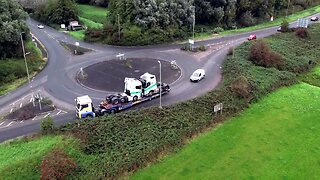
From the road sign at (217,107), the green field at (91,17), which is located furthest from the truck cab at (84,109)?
the green field at (91,17)

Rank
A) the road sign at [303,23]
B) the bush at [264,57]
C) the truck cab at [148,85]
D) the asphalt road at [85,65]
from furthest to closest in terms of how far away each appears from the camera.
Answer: the road sign at [303,23] → the bush at [264,57] → the truck cab at [148,85] → the asphalt road at [85,65]

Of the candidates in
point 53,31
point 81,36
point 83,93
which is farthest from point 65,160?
point 53,31

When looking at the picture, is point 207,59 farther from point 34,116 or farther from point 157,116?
point 34,116

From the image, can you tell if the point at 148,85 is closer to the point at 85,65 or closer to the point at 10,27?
the point at 85,65

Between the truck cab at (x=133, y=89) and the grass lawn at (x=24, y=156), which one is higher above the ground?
the truck cab at (x=133, y=89)

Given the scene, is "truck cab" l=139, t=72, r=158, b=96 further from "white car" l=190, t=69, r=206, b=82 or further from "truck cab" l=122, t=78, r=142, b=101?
"white car" l=190, t=69, r=206, b=82

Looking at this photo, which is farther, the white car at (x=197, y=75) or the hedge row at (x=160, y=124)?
the white car at (x=197, y=75)

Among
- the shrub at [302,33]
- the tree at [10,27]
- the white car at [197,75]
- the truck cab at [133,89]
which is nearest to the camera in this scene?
the truck cab at [133,89]

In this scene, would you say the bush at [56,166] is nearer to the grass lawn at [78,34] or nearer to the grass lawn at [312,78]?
the grass lawn at [312,78]
